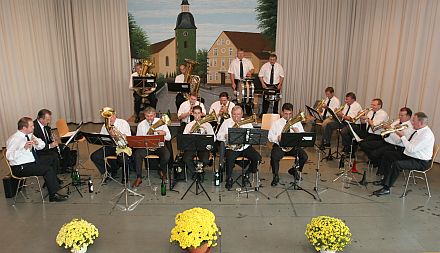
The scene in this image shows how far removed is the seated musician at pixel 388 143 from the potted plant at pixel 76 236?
590 centimetres

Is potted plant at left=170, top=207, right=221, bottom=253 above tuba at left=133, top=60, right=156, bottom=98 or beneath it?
beneath

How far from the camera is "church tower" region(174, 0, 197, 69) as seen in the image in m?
11.6

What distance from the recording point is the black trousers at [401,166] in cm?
673

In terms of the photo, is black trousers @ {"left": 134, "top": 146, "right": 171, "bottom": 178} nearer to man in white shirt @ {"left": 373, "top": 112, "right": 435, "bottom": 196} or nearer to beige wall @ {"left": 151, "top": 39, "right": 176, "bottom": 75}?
man in white shirt @ {"left": 373, "top": 112, "right": 435, "bottom": 196}

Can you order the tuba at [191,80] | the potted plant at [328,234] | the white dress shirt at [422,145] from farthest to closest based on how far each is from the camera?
the tuba at [191,80]
the white dress shirt at [422,145]
the potted plant at [328,234]

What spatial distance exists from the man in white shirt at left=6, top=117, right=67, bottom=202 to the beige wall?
5773mm

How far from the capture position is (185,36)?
11672 mm

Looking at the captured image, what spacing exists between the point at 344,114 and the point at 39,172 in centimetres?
724

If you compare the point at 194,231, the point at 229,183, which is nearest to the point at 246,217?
the point at 229,183

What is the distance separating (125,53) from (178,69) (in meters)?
1.82

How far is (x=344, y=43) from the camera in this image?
11.7 metres

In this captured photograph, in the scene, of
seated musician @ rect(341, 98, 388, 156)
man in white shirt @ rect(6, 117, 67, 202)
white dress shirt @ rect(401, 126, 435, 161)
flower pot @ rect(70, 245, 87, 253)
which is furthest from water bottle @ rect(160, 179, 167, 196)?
Answer: white dress shirt @ rect(401, 126, 435, 161)

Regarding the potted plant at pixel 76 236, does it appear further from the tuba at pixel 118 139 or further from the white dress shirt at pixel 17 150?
the white dress shirt at pixel 17 150

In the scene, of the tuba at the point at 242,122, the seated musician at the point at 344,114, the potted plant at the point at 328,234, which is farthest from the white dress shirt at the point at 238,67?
the potted plant at the point at 328,234
